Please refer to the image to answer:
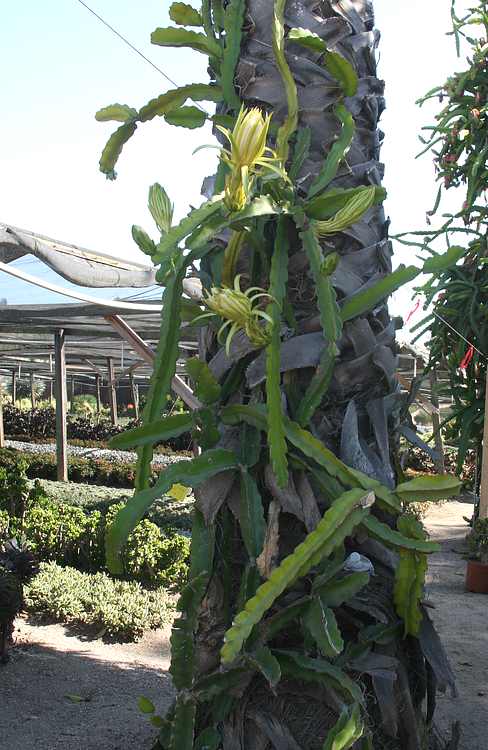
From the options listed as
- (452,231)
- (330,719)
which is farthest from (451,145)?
(330,719)

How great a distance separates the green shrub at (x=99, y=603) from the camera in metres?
4.15

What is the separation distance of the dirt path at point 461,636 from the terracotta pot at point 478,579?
0.09m

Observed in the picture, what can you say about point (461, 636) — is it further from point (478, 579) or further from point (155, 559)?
point (155, 559)

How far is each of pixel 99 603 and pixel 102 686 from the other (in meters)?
1.22

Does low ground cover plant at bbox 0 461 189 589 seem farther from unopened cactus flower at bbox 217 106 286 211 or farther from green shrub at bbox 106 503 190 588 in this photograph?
unopened cactus flower at bbox 217 106 286 211

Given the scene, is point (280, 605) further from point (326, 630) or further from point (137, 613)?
point (137, 613)

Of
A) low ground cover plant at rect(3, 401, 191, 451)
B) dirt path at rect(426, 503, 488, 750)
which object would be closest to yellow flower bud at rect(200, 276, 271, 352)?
dirt path at rect(426, 503, 488, 750)

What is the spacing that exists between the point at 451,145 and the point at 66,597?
15.0 feet

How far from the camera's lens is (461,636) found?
391cm

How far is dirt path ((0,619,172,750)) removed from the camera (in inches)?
99.4

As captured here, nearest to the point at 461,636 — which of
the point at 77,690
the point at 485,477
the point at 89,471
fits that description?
the point at 485,477

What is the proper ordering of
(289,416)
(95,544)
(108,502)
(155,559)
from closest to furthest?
(289,416), (155,559), (95,544), (108,502)

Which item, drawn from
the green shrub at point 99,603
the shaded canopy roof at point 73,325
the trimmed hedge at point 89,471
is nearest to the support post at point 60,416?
the shaded canopy roof at point 73,325

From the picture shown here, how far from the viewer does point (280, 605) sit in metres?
1.44
